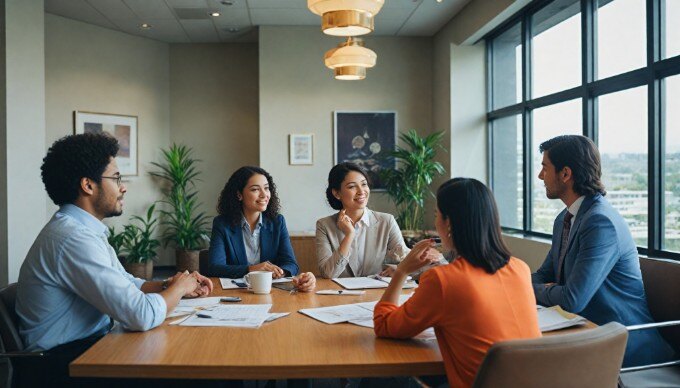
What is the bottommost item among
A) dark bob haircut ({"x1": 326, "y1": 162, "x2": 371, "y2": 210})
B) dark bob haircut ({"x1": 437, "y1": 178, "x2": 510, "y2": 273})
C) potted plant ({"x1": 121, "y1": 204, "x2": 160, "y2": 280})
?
potted plant ({"x1": 121, "y1": 204, "x2": 160, "y2": 280})

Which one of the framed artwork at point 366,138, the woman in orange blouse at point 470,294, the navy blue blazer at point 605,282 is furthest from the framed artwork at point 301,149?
the woman in orange blouse at point 470,294

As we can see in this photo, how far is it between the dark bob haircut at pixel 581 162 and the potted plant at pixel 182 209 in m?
6.00

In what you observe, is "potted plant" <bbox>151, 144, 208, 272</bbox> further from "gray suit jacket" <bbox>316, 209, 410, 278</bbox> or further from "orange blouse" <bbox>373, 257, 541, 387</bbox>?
"orange blouse" <bbox>373, 257, 541, 387</bbox>

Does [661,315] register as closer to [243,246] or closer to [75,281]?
[243,246]

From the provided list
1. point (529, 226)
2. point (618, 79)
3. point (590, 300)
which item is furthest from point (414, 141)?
point (590, 300)

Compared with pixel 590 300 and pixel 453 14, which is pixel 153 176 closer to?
pixel 453 14

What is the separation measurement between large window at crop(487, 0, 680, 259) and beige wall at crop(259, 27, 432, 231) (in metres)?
1.20

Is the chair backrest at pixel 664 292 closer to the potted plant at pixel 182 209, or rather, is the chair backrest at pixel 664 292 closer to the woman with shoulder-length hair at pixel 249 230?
the woman with shoulder-length hair at pixel 249 230

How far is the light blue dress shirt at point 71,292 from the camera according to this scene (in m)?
1.88

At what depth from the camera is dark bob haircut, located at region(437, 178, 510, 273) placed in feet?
5.36

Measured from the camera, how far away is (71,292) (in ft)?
6.53

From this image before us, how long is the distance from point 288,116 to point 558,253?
5209 millimetres

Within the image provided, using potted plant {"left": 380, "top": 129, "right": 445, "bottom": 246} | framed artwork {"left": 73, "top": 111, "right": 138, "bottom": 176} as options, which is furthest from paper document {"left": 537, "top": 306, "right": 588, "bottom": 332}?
framed artwork {"left": 73, "top": 111, "right": 138, "bottom": 176}

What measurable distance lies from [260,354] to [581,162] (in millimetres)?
1683
